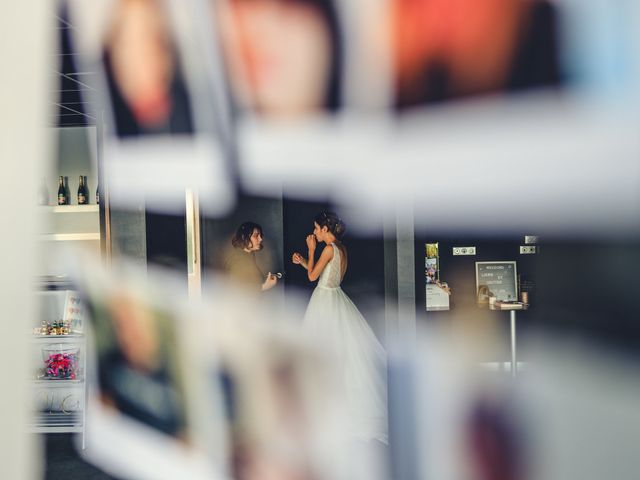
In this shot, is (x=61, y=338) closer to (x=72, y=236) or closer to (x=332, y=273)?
(x=72, y=236)

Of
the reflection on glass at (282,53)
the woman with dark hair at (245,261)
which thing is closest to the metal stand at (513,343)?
the woman with dark hair at (245,261)

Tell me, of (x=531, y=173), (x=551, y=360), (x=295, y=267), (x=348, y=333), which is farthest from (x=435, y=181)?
(x=295, y=267)

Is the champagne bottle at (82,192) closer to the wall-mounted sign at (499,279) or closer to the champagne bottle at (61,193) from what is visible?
the champagne bottle at (61,193)

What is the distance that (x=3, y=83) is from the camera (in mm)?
545

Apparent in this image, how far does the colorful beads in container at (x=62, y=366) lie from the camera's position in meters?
3.08

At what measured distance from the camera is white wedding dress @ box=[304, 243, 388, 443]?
9.44 ft

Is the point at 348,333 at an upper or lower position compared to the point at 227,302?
lower

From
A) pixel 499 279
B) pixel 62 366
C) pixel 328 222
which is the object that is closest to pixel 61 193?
pixel 62 366

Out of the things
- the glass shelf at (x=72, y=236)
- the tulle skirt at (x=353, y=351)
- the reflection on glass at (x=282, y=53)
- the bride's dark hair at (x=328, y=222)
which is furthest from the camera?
the glass shelf at (x=72, y=236)

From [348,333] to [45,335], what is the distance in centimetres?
162

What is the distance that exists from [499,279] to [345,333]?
1.59m

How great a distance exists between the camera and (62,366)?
10.1 ft

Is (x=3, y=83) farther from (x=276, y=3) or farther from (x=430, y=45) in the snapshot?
(x=430, y=45)

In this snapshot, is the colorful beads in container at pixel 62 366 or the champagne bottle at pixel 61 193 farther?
the champagne bottle at pixel 61 193
